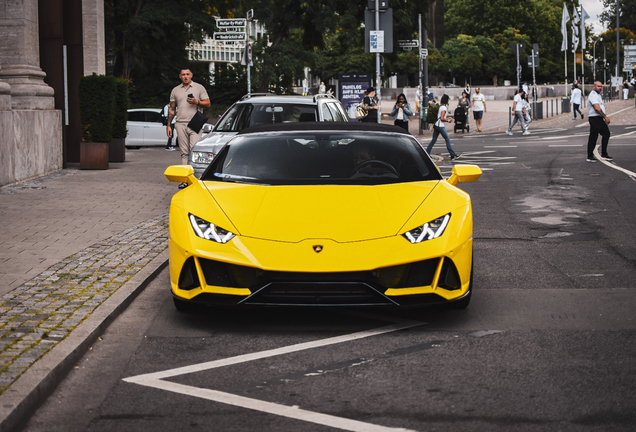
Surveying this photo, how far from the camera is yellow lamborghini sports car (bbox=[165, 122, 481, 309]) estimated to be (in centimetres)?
559

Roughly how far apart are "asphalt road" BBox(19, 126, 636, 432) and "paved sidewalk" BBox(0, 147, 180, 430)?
24 centimetres

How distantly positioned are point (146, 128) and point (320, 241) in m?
23.5

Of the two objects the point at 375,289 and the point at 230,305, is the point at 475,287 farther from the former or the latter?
the point at 230,305

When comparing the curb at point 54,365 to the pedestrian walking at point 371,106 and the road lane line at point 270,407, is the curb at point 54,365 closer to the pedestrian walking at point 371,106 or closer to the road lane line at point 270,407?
the road lane line at point 270,407

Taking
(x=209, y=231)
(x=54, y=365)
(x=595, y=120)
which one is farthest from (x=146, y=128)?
(x=54, y=365)

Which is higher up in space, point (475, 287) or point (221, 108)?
point (221, 108)

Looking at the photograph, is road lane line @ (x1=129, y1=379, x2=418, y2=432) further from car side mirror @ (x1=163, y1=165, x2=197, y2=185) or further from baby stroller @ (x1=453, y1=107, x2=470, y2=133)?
baby stroller @ (x1=453, y1=107, x2=470, y2=133)

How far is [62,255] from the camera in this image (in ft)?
27.7

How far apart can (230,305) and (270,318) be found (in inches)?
21.6

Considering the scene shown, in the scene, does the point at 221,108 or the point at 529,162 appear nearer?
the point at 529,162

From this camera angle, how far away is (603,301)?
22.0 ft

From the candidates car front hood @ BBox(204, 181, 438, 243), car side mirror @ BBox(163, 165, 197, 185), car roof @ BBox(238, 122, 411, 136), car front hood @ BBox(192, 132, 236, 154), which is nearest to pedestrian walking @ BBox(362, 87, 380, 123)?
car front hood @ BBox(192, 132, 236, 154)

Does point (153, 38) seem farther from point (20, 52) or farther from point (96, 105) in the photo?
point (20, 52)

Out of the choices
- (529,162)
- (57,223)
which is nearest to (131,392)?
(57,223)
